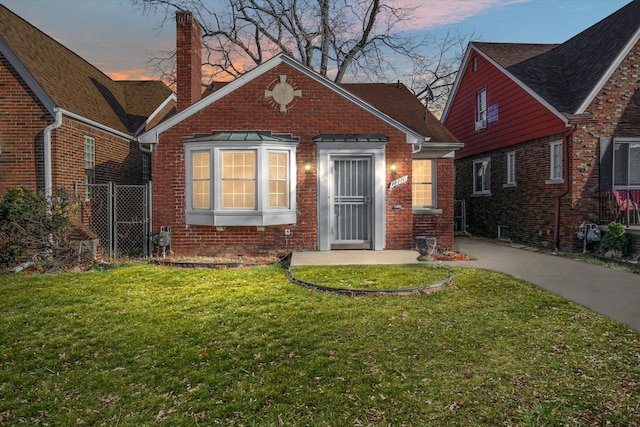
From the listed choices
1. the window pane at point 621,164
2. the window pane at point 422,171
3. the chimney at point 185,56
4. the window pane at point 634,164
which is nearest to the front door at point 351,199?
the window pane at point 422,171

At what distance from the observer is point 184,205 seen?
1102 cm

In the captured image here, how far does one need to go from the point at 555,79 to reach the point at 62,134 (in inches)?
607

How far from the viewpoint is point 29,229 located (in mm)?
9625

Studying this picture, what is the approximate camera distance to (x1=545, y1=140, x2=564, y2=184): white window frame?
1282 centimetres

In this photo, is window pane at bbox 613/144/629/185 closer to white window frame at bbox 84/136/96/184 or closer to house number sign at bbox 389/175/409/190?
house number sign at bbox 389/175/409/190

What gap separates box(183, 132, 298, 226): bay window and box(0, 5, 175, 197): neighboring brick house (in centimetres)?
333

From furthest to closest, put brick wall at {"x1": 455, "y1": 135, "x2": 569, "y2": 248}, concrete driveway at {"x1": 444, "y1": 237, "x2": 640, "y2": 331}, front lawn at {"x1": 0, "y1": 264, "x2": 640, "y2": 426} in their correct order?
brick wall at {"x1": 455, "y1": 135, "x2": 569, "y2": 248}
concrete driveway at {"x1": 444, "y1": 237, "x2": 640, "y2": 331}
front lawn at {"x1": 0, "y1": 264, "x2": 640, "y2": 426}

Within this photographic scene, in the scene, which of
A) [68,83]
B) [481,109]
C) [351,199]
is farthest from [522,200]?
[68,83]

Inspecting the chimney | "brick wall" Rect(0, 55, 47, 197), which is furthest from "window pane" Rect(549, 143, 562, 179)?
"brick wall" Rect(0, 55, 47, 197)

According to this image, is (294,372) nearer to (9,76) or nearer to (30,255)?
(30,255)

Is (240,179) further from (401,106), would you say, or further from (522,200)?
(522,200)

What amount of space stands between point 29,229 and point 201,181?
394cm

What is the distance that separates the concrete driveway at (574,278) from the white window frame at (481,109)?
275 inches

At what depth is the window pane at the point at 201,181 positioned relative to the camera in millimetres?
10875
